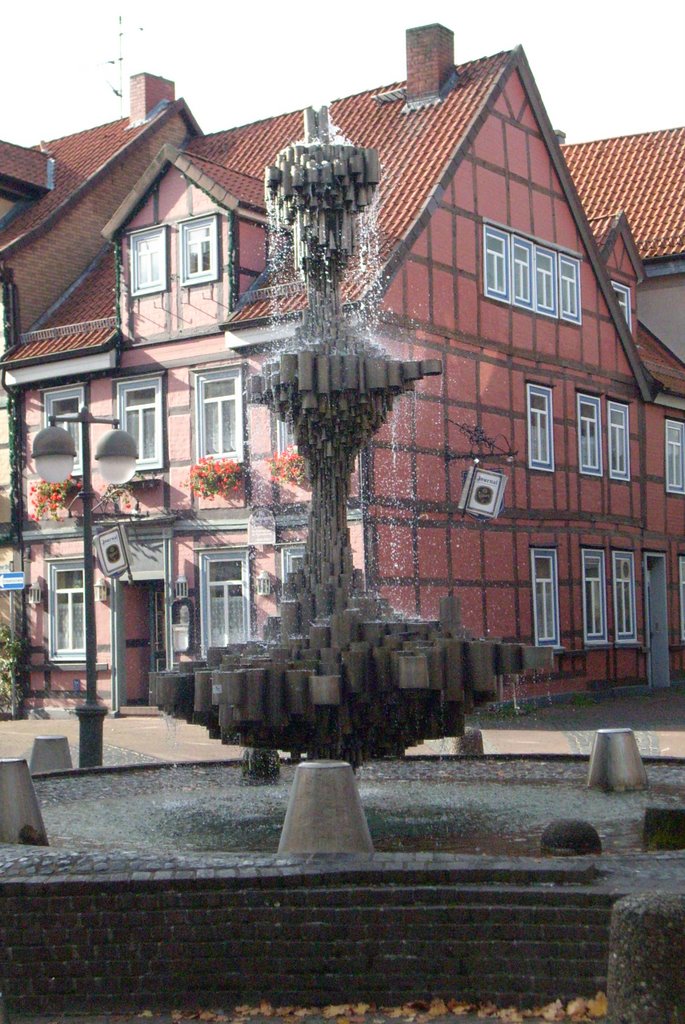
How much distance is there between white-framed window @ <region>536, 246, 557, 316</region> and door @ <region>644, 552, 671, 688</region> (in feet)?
19.4

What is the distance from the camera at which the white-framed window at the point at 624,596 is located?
29.6m

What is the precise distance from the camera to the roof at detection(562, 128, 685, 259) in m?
34.2

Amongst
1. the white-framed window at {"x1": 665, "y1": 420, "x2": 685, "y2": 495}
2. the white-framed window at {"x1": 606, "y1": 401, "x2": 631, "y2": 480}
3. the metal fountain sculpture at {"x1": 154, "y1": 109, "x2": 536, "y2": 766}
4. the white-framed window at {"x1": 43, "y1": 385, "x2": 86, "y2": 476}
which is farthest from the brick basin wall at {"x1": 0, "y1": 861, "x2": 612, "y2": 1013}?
the white-framed window at {"x1": 665, "y1": 420, "x2": 685, "y2": 495}

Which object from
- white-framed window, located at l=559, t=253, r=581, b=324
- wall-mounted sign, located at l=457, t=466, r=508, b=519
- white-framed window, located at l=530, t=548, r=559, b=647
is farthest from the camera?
white-framed window, located at l=559, t=253, r=581, b=324

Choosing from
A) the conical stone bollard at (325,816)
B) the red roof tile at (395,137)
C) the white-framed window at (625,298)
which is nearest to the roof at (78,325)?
the red roof tile at (395,137)

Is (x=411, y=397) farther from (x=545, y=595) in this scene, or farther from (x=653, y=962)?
(x=653, y=962)

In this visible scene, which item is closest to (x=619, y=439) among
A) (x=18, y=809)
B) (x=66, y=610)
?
(x=66, y=610)

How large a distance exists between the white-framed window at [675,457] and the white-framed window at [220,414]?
35.3ft

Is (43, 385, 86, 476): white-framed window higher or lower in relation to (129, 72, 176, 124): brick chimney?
lower

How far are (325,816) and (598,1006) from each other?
1.81m

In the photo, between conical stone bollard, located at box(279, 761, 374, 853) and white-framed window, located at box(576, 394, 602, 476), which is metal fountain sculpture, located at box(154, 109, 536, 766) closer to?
conical stone bollard, located at box(279, 761, 374, 853)

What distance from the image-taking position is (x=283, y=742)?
384 inches

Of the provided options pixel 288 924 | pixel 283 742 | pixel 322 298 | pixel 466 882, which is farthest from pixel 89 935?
pixel 322 298

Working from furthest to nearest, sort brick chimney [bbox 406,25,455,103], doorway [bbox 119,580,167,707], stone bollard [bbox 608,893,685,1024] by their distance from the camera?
brick chimney [bbox 406,25,455,103], doorway [bbox 119,580,167,707], stone bollard [bbox 608,893,685,1024]
